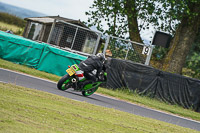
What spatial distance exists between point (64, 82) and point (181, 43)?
1411 cm

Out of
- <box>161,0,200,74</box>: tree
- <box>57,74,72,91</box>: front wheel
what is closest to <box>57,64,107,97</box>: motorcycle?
<box>57,74,72,91</box>: front wheel

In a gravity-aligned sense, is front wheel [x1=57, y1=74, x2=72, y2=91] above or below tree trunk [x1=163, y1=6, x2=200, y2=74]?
below

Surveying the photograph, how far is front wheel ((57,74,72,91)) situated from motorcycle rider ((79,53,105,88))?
1.64 feet

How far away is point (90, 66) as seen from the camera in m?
12.5

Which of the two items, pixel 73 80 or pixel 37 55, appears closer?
pixel 73 80

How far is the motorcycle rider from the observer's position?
40.8ft

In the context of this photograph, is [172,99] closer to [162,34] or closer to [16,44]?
[162,34]

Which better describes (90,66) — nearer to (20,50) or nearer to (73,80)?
(73,80)

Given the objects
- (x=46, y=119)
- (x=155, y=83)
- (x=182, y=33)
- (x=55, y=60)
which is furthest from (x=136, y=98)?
(x=46, y=119)

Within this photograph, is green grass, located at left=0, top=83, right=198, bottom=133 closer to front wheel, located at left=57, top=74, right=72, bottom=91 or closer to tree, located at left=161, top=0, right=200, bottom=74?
front wheel, located at left=57, top=74, right=72, bottom=91

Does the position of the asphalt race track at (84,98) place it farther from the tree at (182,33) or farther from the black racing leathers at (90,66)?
the tree at (182,33)

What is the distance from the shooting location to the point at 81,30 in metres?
19.5

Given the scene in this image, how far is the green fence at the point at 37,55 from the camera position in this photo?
18.1 meters

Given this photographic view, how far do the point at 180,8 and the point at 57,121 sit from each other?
18.3 m
